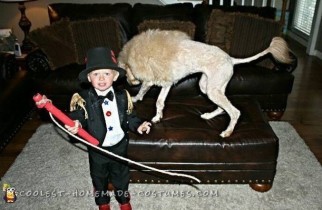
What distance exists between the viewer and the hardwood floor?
2531 mm

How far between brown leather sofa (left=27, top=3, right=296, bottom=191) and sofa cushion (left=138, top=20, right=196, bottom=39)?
1 centimetres

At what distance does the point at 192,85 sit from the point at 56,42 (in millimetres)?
1469

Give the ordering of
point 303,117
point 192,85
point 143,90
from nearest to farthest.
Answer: point 143,90 < point 192,85 < point 303,117

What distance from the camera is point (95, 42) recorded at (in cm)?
301

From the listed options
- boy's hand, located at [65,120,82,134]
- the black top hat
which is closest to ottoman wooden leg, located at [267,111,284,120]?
→ the black top hat

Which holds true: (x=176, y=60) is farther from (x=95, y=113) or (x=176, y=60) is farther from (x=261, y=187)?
(x=261, y=187)

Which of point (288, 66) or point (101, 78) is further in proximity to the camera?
point (288, 66)

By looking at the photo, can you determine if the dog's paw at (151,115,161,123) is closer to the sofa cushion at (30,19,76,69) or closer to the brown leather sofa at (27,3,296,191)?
the brown leather sofa at (27,3,296,191)

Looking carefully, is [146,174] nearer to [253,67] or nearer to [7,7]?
[253,67]

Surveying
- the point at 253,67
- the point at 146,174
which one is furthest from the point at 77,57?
the point at 253,67

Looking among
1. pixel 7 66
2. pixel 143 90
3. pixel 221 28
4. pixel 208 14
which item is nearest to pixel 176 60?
pixel 143 90

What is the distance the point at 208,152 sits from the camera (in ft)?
6.00

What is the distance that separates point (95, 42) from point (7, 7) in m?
2.03

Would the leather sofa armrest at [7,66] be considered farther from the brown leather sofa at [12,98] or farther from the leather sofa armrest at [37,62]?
the leather sofa armrest at [37,62]
